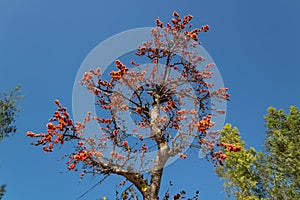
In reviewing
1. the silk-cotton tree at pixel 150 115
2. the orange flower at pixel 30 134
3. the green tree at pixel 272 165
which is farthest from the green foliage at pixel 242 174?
the orange flower at pixel 30 134

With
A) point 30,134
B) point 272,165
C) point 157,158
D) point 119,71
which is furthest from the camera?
point 272,165

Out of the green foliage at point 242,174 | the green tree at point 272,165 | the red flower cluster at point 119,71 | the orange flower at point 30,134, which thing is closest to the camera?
the orange flower at point 30,134

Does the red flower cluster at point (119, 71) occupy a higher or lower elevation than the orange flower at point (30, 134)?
higher

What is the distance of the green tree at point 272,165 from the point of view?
11406mm

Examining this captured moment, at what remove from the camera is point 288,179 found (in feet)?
37.9

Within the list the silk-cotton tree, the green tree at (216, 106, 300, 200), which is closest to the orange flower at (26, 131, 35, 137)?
the silk-cotton tree

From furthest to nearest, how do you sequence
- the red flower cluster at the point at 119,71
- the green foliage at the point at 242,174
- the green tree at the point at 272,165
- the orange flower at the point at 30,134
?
the green foliage at the point at 242,174, the green tree at the point at 272,165, the red flower cluster at the point at 119,71, the orange flower at the point at 30,134

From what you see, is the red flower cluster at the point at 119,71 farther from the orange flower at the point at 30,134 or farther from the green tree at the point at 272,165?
the green tree at the point at 272,165

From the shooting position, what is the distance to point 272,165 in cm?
1248

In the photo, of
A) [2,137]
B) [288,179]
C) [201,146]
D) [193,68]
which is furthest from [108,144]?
[288,179]

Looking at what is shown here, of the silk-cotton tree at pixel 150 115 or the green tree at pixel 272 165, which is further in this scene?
the green tree at pixel 272 165

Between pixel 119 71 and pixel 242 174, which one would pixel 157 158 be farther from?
pixel 242 174

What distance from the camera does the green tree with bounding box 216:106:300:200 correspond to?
11.4m

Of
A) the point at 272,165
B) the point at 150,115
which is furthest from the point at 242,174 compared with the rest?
the point at 150,115
